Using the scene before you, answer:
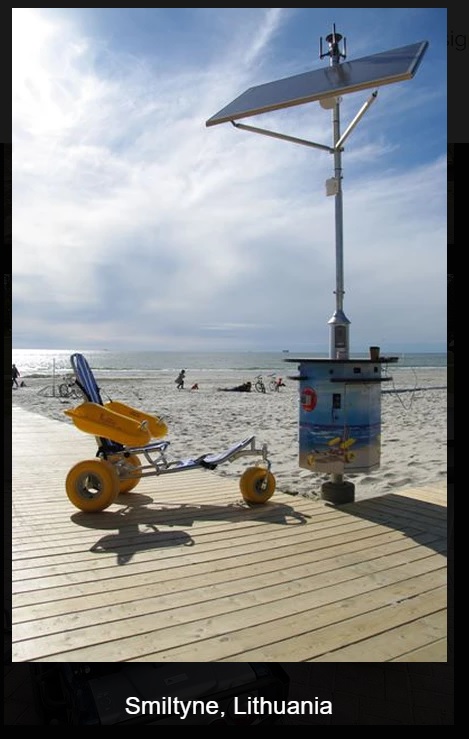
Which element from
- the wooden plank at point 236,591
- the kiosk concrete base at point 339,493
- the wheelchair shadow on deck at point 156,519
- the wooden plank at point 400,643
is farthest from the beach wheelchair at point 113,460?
the wooden plank at point 400,643

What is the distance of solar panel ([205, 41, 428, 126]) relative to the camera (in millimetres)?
3260

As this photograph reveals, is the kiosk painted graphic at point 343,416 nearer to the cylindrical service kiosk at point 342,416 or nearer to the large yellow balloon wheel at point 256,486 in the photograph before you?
the cylindrical service kiosk at point 342,416

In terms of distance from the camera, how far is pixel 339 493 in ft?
15.9

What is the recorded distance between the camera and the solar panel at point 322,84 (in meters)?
3.26

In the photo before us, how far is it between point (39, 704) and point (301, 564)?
174 centimetres

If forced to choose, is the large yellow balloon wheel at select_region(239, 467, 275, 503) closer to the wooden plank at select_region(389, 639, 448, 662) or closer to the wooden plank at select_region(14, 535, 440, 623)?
the wooden plank at select_region(14, 535, 440, 623)

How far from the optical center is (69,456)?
726cm

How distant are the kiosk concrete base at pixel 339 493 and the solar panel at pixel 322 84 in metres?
3.20

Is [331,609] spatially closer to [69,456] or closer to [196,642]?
[196,642]

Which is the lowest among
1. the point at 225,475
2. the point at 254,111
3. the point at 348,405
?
the point at 225,475

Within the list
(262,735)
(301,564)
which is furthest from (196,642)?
(301,564)

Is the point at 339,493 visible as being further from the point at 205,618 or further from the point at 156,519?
the point at 205,618

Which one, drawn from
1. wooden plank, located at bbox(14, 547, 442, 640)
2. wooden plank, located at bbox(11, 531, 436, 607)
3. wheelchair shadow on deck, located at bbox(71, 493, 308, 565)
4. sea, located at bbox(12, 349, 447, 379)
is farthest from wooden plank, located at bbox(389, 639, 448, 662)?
sea, located at bbox(12, 349, 447, 379)

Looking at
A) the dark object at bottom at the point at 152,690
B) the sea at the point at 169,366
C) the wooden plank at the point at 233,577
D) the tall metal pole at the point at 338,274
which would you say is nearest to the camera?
the dark object at bottom at the point at 152,690
